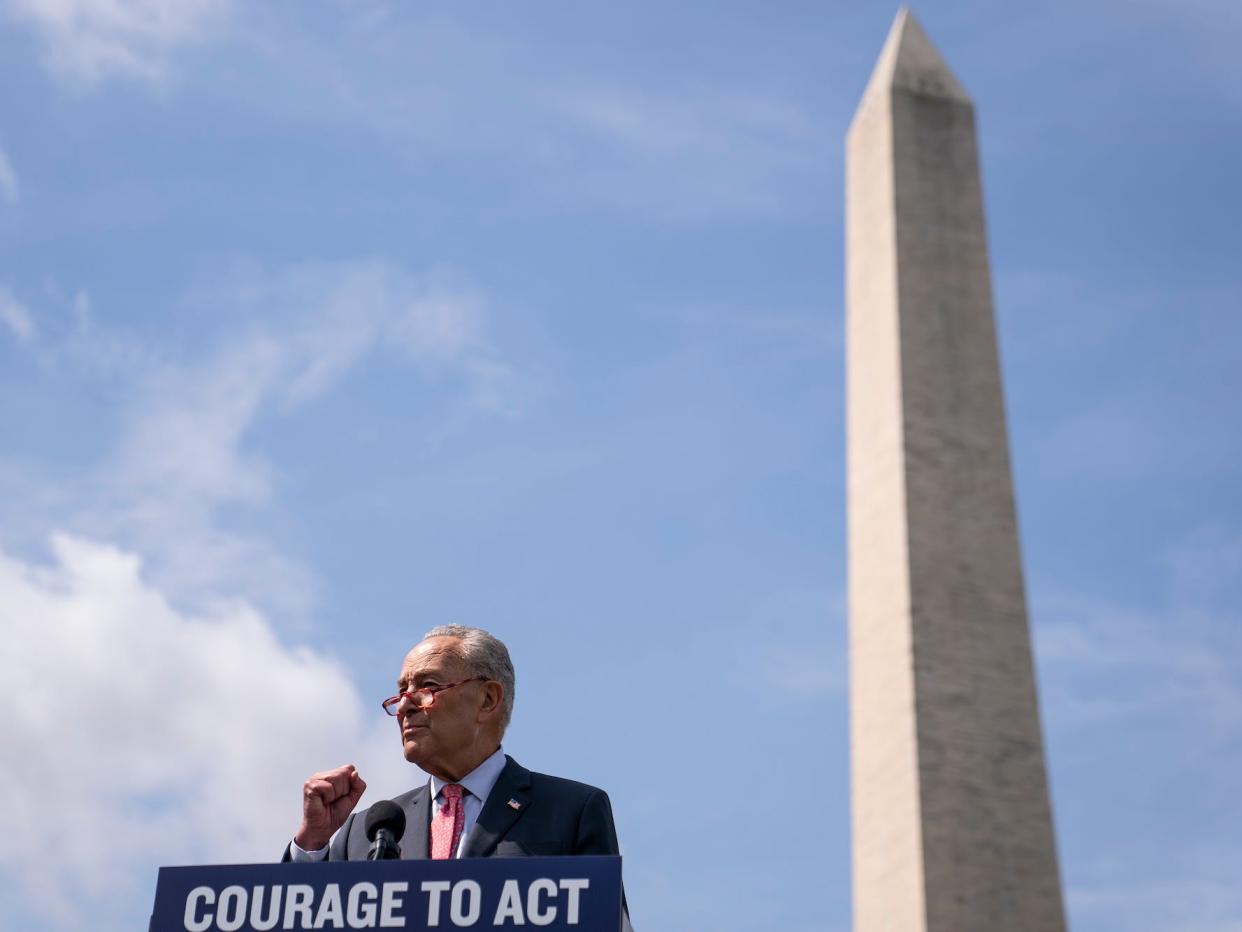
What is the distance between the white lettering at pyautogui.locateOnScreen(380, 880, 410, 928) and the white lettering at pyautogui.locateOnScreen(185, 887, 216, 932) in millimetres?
511

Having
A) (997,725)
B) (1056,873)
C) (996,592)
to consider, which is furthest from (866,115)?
(1056,873)

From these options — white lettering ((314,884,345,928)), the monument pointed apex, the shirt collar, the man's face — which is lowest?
white lettering ((314,884,345,928))

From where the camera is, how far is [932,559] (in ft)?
30.6

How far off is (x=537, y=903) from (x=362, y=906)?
494 mm

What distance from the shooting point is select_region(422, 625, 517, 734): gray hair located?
234 inches

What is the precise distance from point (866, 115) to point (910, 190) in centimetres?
99

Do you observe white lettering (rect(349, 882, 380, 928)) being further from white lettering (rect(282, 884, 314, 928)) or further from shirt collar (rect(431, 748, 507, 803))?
shirt collar (rect(431, 748, 507, 803))

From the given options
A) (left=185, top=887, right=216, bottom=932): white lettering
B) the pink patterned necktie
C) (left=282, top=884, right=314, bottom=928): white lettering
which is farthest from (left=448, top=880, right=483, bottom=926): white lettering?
the pink patterned necktie

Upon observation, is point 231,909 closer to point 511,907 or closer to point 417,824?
point 511,907

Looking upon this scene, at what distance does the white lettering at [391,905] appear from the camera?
14.4 feet

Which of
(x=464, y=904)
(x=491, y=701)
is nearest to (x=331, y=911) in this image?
(x=464, y=904)

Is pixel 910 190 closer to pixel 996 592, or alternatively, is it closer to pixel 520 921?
pixel 996 592

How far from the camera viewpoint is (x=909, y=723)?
8680mm

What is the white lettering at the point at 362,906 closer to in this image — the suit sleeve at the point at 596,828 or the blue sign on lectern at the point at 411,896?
the blue sign on lectern at the point at 411,896
